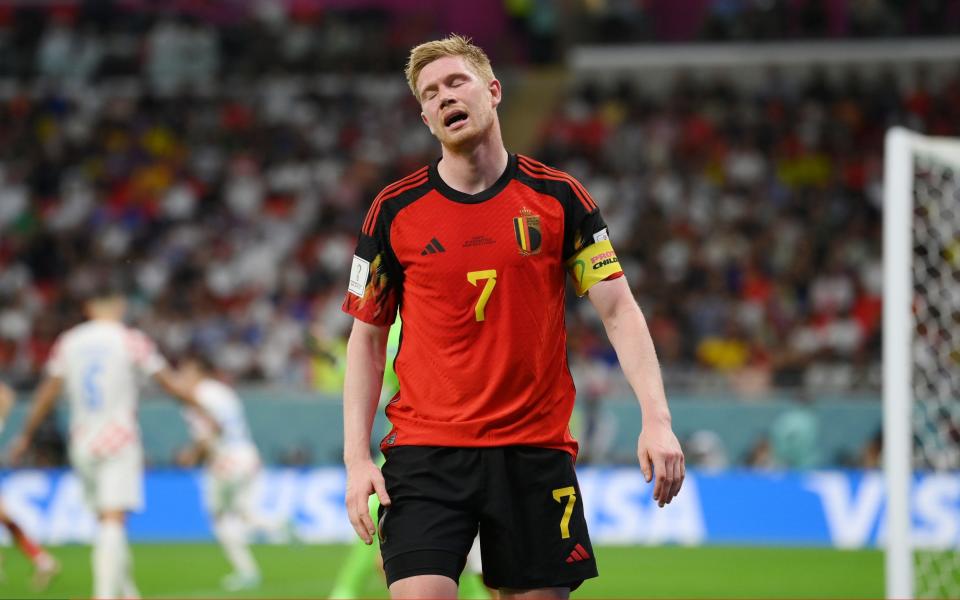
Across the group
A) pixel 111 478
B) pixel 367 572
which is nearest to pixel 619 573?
pixel 111 478

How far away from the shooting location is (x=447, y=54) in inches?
171

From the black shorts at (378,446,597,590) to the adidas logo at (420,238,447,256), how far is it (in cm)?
59

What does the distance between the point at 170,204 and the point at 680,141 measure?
8.97m

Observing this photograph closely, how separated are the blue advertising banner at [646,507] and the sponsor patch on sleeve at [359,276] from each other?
11.8 metres

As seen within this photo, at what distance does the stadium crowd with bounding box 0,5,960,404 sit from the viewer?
20.6 meters

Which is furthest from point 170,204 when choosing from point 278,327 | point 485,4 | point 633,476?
point 633,476

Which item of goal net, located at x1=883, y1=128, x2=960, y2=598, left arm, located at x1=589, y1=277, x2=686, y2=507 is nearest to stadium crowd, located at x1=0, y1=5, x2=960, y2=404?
goal net, located at x1=883, y1=128, x2=960, y2=598

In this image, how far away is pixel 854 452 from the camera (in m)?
17.9

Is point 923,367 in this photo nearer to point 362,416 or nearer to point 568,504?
point 568,504

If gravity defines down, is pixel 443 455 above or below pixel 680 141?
below

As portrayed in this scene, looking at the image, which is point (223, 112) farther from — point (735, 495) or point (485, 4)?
point (735, 495)

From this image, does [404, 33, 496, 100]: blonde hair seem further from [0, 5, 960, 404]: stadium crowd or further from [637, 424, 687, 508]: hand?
[0, 5, 960, 404]: stadium crowd

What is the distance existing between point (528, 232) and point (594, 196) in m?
19.8

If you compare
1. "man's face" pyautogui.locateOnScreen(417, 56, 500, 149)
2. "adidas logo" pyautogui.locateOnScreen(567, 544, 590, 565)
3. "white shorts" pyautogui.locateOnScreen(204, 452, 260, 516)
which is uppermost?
"man's face" pyautogui.locateOnScreen(417, 56, 500, 149)
